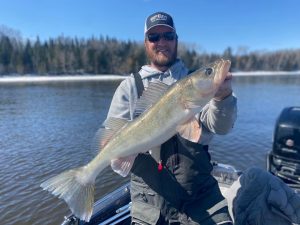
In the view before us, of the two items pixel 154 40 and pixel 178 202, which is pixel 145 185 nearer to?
pixel 178 202

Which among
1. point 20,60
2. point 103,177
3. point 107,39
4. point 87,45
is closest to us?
point 103,177

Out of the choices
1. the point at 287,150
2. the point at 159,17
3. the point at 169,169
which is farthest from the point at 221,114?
the point at 287,150

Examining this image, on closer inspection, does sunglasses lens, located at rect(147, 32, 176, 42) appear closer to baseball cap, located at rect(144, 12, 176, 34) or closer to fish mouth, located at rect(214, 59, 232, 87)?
baseball cap, located at rect(144, 12, 176, 34)

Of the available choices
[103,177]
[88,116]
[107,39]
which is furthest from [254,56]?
[103,177]

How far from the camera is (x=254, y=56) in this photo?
11394 centimetres

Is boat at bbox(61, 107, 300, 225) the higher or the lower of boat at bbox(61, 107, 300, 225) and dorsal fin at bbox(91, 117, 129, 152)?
the lower

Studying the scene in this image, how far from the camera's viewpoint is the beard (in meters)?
3.54

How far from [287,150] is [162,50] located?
3.32 meters

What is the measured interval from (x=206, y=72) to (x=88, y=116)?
57.0 feet

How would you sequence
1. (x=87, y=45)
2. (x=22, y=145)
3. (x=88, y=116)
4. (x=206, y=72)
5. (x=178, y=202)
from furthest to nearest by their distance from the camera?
(x=87, y=45) → (x=88, y=116) → (x=22, y=145) → (x=178, y=202) → (x=206, y=72)

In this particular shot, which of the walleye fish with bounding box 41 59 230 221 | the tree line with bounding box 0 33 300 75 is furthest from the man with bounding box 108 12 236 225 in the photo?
the tree line with bounding box 0 33 300 75

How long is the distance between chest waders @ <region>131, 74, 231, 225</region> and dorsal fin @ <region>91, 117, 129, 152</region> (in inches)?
19.3

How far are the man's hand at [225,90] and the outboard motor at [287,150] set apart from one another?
318cm

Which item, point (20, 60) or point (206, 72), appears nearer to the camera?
point (206, 72)
